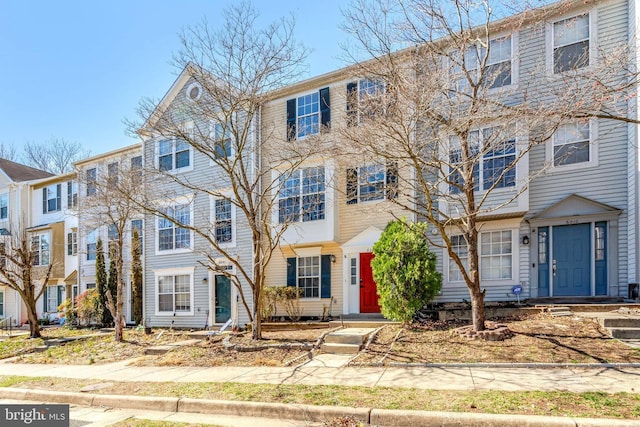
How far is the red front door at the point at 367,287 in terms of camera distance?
1384 centimetres

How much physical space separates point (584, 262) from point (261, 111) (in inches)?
448

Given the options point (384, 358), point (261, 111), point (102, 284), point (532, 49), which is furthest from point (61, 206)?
point (532, 49)

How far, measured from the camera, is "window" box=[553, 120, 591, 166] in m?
11.6

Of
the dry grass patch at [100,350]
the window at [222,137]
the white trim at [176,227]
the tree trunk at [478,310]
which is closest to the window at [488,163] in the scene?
the tree trunk at [478,310]

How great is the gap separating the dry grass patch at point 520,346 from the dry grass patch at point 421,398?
74.0 inches

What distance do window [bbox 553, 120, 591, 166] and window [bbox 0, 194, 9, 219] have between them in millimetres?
28357

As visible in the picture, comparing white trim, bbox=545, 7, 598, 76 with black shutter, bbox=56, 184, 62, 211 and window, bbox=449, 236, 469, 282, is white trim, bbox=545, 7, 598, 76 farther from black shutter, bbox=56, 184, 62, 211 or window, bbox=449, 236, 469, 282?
black shutter, bbox=56, 184, 62, 211

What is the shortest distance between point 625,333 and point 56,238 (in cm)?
2505

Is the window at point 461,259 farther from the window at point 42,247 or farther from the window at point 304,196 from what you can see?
the window at point 42,247

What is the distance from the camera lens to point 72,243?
2342 centimetres

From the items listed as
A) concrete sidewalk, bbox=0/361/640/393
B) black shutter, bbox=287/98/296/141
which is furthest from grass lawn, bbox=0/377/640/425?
black shutter, bbox=287/98/296/141

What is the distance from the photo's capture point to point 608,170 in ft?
37.3

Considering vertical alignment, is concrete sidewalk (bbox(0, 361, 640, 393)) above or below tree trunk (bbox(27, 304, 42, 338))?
above

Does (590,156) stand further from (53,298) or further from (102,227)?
(53,298)
